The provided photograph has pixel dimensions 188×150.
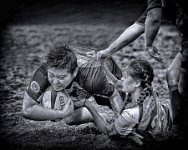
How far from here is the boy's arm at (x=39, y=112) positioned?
3492 millimetres

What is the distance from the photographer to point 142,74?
11.1ft

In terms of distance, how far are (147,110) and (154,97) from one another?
152mm

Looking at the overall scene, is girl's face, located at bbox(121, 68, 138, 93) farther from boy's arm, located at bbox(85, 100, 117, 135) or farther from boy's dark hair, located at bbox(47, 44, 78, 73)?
boy's dark hair, located at bbox(47, 44, 78, 73)

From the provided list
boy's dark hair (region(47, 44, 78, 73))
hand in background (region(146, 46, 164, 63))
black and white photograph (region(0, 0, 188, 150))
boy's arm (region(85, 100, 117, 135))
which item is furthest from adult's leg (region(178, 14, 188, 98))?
boy's dark hair (region(47, 44, 78, 73))

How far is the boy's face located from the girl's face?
0.50 meters

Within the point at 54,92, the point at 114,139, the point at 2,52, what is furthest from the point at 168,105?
the point at 2,52

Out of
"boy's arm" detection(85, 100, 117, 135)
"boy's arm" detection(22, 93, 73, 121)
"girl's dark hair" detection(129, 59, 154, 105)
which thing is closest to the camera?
"girl's dark hair" detection(129, 59, 154, 105)

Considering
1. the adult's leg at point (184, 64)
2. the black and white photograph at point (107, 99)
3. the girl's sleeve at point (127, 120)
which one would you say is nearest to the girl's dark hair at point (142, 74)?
the black and white photograph at point (107, 99)

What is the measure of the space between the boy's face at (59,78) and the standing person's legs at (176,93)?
39.3 inches

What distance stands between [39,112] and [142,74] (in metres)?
1.04

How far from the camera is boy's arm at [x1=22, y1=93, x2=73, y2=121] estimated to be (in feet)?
11.5

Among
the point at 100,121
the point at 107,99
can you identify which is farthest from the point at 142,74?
the point at 100,121

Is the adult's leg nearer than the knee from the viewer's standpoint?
Yes

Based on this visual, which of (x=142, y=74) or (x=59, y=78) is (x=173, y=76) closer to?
(x=142, y=74)
